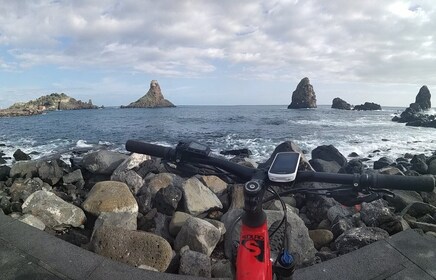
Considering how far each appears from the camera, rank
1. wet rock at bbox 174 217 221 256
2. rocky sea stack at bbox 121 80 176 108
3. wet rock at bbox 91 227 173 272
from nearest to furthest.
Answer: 1. wet rock at bbox 91 227 173 272
2. wet rock at bbox 174 217 221 256
3. rocky sea stack at bbox 121 80 176 108

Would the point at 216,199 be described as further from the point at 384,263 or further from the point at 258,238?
the point at 258,238

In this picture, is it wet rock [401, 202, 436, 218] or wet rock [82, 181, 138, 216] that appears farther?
wet rock [401, 202, 436, 218]

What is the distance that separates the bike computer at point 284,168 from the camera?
5.76 feet

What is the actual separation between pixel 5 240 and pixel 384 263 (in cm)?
522

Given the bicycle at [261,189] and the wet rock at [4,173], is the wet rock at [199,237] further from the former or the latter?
the wet rock at [4,173]

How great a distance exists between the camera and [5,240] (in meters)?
4.34

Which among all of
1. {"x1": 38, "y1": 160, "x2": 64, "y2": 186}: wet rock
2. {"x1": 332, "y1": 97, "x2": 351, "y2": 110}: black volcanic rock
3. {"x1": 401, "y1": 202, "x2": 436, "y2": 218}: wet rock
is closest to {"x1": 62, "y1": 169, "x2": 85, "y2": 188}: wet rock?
{"x1": 38, "y1": 160, "x2": 64, "y2": 186}: wet rock

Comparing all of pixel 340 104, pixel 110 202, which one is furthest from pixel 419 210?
pixel 340 104

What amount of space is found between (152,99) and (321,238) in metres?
148

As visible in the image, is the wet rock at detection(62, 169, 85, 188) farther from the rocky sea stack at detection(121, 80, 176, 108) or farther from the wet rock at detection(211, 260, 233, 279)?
the rocky sea stack at detection(121, 80, 176, 108)

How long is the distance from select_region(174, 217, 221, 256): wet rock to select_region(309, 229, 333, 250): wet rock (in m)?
1.83

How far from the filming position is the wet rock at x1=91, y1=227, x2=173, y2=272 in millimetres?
4551

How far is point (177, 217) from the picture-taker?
6.16 m

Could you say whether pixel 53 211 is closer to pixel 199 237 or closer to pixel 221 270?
pixel 199 237
